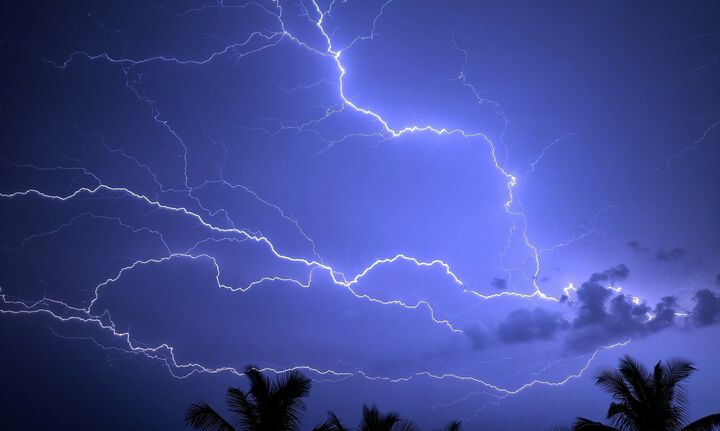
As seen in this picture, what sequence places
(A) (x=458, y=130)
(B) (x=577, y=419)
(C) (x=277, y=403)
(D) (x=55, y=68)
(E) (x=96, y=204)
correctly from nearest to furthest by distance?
(C) (x=277, y=403), (B) (x=577, y=419), (D) (x=55, y=68), (E) (x=96, y=204), (A) (x=458, y=130)

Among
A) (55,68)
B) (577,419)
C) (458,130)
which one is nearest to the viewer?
(577,419)

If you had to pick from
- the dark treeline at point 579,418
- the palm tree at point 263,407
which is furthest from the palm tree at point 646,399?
the palm tree at point 263,407

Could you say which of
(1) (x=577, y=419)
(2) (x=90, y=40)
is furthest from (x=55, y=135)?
(1) (x=577, y=419)

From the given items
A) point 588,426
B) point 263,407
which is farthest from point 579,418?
point 263,407

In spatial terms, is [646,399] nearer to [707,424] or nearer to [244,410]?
[707,424]

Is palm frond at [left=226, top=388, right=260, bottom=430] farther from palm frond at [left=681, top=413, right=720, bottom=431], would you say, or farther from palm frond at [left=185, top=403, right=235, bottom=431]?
palm frond at [left=681, top=413, right=720, bottom=431]

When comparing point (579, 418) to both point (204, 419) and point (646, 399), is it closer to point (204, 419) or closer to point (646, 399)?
point (646, 399)

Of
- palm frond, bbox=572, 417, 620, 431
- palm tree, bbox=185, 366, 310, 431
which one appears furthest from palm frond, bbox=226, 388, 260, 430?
palm frond, bbox=572, 417, 620, 431

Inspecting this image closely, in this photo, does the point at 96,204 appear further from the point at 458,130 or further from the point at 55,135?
the point at 458,130

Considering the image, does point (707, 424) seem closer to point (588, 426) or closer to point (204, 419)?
point (588, 426)

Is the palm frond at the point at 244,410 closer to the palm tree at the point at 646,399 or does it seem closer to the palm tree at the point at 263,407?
the palm tree at the point at 263,407

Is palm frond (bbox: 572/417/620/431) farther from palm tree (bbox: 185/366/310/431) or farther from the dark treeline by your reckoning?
palm tree (bbox: 185/366/310/431)
